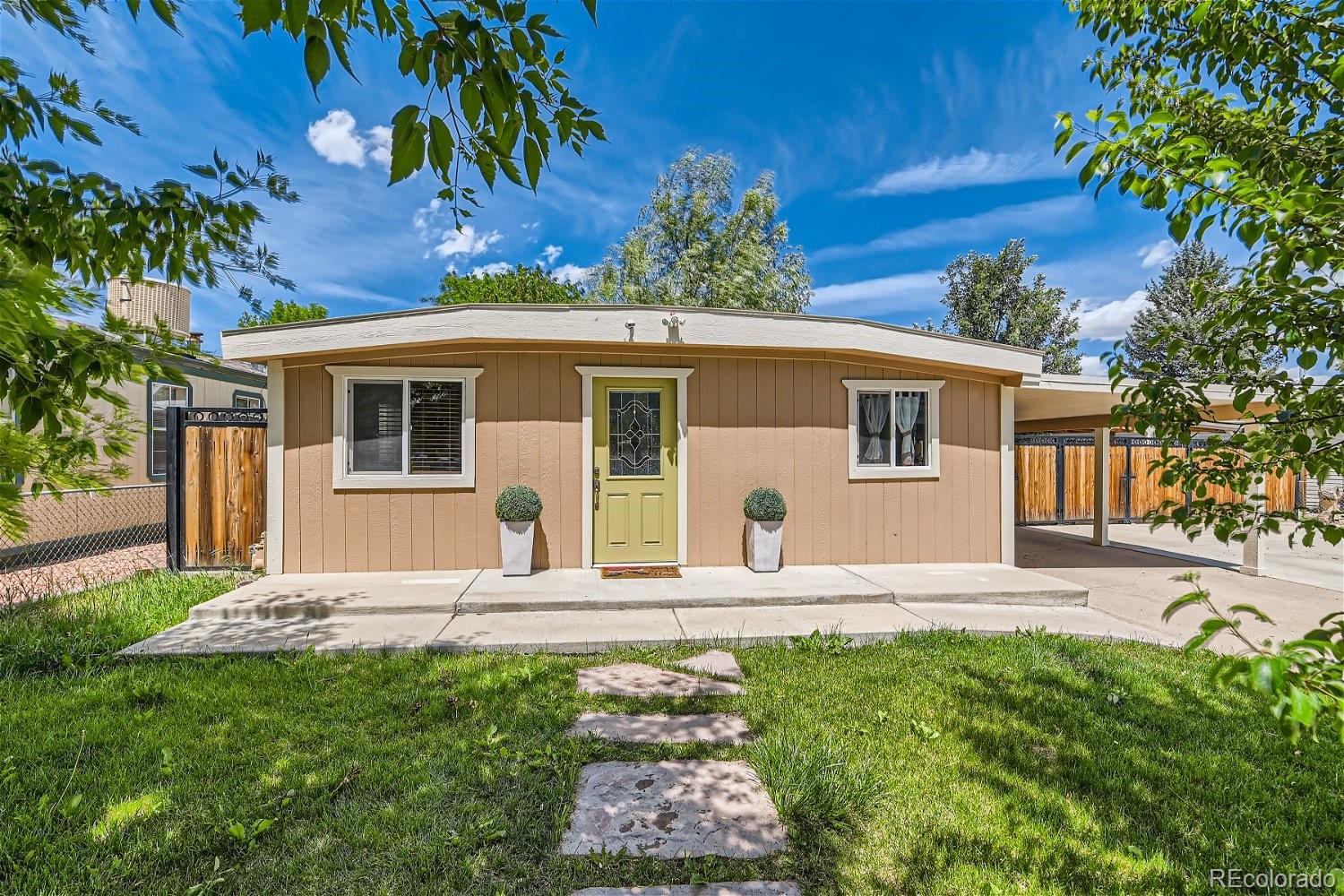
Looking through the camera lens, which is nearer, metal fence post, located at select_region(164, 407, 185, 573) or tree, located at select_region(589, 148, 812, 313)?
metal fence post, located at select_region(164, 407, 185, 573)

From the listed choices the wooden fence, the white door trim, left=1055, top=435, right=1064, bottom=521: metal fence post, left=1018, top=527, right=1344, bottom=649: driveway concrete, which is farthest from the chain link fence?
left=1055, top=435, right=1064, bottom=521: metal fence post

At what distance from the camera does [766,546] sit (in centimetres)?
545

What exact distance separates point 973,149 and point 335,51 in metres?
15.0

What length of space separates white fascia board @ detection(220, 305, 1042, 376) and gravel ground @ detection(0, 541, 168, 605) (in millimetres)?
2478

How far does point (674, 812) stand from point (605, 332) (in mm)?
4052

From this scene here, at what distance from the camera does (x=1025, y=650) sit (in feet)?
12.2

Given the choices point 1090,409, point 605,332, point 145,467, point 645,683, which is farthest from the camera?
point 1090,409

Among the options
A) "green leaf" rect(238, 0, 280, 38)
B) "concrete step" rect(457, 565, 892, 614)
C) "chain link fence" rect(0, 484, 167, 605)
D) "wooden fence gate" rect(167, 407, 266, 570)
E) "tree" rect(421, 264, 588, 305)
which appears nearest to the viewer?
"green leaf" rect(238, 0, 280, 38)

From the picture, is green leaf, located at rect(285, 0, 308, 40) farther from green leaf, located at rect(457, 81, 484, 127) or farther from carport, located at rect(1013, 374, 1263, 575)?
carport, located at rect(1013, 374, 1263, 575)

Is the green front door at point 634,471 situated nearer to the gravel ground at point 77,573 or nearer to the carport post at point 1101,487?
the gravel ground at point 77,573

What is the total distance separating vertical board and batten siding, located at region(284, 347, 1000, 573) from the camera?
527cm

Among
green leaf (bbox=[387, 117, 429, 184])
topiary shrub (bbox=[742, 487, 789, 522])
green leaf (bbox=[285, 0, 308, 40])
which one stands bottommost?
topiary shrub (bbox=[742, 487, 789, 522])

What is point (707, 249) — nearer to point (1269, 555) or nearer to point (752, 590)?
point (1269, 555)

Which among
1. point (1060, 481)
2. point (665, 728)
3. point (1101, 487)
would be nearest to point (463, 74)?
point (665, 728)
